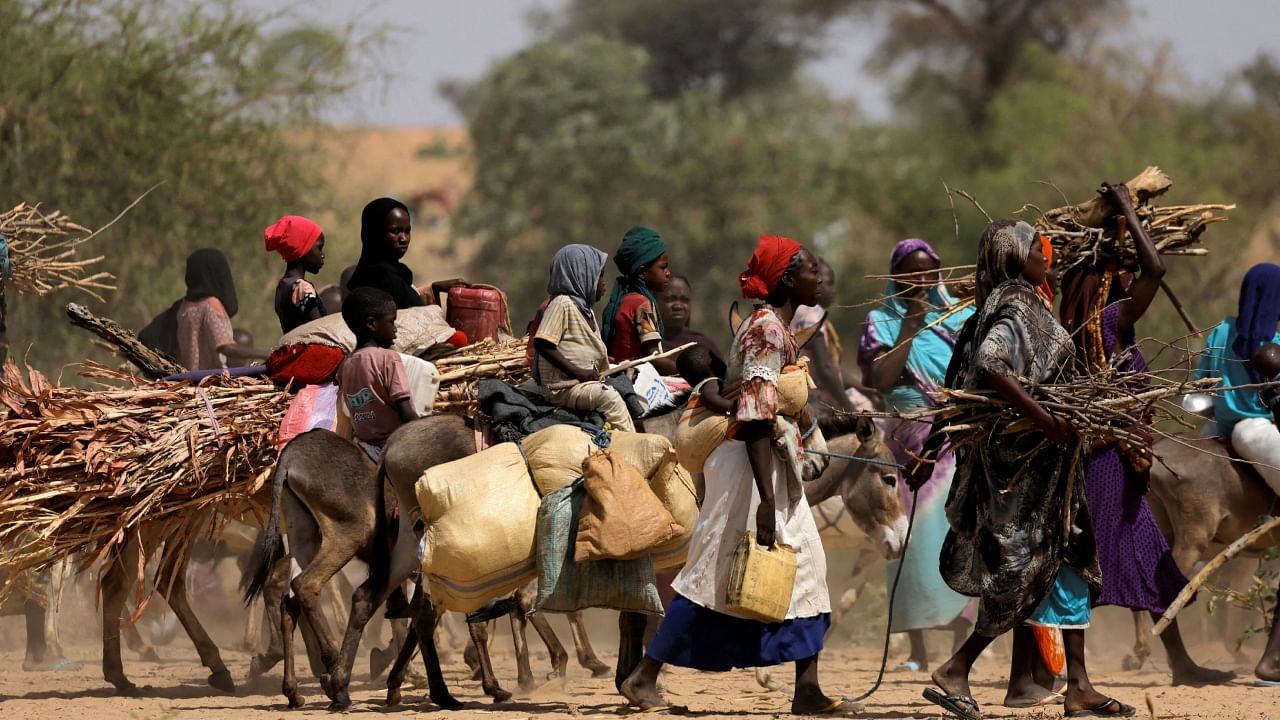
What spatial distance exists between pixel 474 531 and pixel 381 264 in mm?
2299

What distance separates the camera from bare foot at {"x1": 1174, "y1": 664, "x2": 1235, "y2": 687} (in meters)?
9.73

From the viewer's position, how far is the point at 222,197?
2188 cm

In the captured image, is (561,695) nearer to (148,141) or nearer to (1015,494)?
(1015,494)

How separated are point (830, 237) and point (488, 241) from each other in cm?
749

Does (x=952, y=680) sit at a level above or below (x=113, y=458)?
below

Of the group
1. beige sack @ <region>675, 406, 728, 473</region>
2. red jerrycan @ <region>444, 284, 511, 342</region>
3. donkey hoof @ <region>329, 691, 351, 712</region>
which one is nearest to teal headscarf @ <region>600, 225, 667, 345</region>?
red jerrycan @ <region>444, 284, 511, 342</region>

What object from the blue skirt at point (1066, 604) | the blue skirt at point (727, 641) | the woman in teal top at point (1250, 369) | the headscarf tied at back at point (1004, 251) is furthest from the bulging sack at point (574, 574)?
the woman in teal top at point (1250, 369)

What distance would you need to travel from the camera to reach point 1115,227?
877 cm

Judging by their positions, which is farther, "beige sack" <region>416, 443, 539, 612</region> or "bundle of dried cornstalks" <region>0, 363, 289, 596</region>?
"bundle of dried cornstalks" <region>0, 363, 289, 596</region>

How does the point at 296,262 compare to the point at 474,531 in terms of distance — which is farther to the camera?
the point at 296,262

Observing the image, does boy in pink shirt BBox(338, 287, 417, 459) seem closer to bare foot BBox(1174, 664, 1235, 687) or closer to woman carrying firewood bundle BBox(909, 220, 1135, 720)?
woman carrying firewood bundle BBox(909, 220, 1135, 720)

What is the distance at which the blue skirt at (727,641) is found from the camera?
790cm

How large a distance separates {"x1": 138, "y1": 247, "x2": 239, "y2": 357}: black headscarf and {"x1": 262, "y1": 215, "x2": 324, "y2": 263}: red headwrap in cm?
130

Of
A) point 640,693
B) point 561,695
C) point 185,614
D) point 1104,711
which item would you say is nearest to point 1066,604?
point 1104,711
